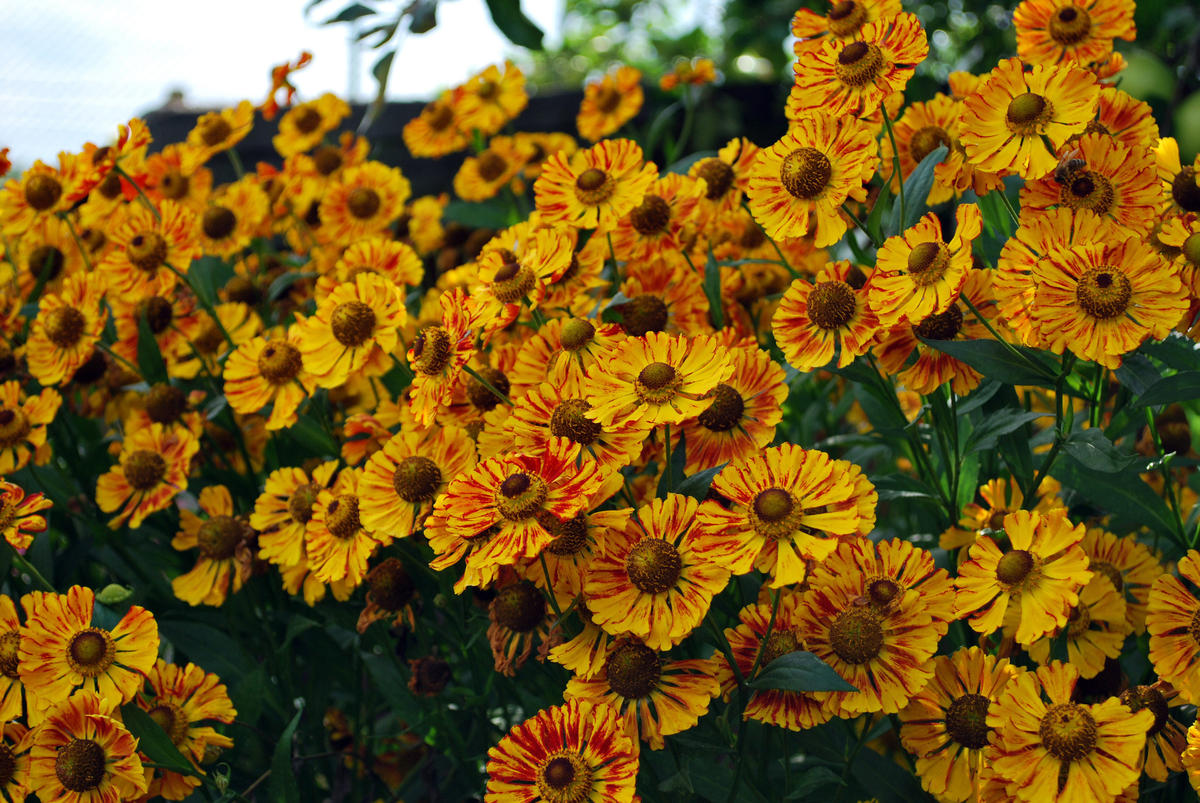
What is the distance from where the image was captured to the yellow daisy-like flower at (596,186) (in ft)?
3.28

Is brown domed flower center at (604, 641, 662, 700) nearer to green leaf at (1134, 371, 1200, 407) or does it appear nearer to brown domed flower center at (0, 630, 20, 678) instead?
green leaf at (1134, 371, 1200, 407)

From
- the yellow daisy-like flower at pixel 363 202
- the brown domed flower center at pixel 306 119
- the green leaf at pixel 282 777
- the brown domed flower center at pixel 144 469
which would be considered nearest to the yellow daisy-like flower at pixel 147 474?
the brown domed flower center at pixel 144 469

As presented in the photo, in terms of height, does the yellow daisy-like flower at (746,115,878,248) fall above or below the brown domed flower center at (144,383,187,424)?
above

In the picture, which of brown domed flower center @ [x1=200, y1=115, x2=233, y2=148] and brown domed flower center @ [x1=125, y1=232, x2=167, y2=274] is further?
brown domed flower center @ [x1=200, y1=115, x2=233, y2=148]

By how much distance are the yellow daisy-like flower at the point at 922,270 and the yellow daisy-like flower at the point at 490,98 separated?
105 cm

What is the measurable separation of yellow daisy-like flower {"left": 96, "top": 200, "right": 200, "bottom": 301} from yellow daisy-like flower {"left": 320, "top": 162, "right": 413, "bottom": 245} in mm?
275

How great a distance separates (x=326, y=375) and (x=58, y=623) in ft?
1.06

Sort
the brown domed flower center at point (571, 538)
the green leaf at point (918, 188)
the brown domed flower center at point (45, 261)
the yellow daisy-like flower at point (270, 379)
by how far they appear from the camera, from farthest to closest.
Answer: the brown domed flower center at point (45, 261) → the yellow daisy-like flower at point (270, 379) → the green leaf at point (918, 188) → the brown domed flower center at point (571, 538)

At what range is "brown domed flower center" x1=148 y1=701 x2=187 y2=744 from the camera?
890 mm

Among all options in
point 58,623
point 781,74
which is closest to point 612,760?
point 58,623

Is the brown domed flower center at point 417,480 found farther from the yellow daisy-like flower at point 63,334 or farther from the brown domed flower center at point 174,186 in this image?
the brown domed flower center at point 174,186

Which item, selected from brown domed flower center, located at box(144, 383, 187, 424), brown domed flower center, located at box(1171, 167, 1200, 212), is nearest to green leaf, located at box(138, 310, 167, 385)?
brown domed flower center, located at box(144, 383, 187, 424)

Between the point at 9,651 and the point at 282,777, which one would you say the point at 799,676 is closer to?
the point at 282,777

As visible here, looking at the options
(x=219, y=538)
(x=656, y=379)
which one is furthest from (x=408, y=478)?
(x=219, y=538)
